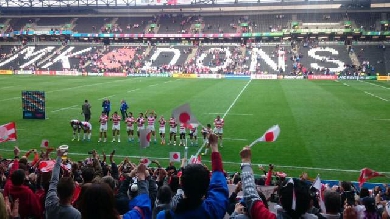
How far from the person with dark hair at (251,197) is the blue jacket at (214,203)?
0.68ft

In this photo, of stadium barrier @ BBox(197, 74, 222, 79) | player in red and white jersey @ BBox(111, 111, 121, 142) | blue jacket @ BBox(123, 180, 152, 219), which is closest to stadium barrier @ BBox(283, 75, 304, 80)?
stadium barrier @ BBox(197, 74, 222, 79)

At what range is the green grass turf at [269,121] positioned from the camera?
1723cm

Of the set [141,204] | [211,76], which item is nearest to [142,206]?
[141,204]

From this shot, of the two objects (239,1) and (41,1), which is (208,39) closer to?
(239,1)

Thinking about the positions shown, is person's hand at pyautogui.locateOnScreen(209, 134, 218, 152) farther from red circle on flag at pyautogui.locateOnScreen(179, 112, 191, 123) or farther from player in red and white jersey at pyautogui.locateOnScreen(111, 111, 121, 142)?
player in red and white jersey at pyautogui.locateOnScreen(111, 111, 121, 142)

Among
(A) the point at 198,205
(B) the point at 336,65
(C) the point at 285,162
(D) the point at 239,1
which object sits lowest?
(C) the point at 285,162

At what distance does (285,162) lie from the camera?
16.5 m

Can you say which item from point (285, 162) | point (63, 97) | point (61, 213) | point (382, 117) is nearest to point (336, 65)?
point (382, 117)

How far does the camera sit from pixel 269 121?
25.2m

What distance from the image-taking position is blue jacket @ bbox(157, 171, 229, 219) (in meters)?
3.48

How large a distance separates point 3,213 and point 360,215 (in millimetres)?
5319

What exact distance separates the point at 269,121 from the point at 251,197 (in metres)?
22.0

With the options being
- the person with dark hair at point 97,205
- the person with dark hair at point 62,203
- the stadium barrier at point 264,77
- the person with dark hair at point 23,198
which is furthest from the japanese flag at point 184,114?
the stadium barrier at point 264,77

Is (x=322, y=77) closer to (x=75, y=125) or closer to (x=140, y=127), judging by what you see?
(x=140, y=127)
